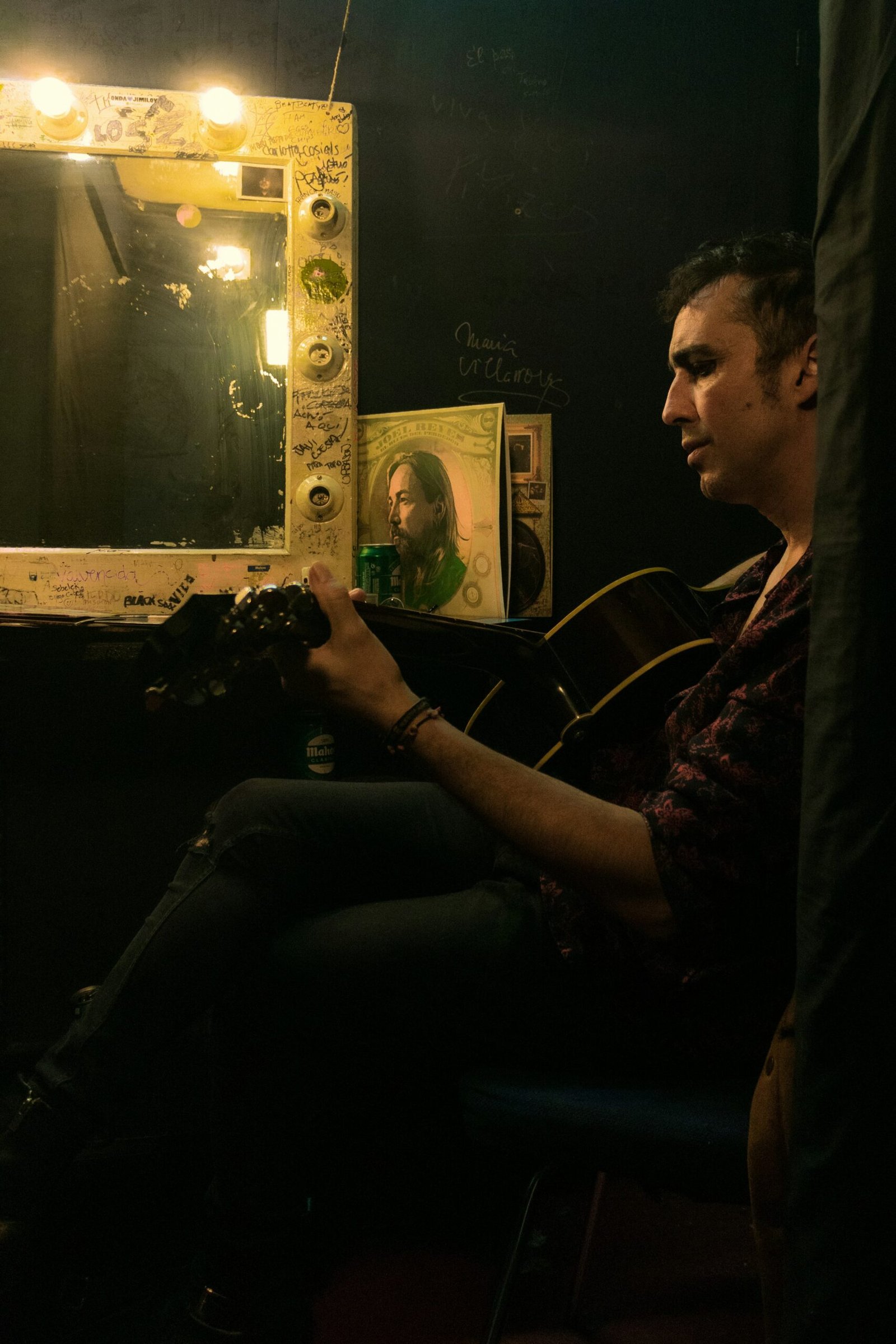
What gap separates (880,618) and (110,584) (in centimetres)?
144

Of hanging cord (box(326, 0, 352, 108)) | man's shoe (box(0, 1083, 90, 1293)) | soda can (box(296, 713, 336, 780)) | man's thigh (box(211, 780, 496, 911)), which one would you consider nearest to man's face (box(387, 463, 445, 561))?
soda can (box(296, 713, 336, 780))

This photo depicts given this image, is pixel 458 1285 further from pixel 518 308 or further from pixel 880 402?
pixel 518 308

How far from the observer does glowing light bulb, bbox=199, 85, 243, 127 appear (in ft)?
5.57

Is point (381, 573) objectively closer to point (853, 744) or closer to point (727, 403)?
point (727, 403)

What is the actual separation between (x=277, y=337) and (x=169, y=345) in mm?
203

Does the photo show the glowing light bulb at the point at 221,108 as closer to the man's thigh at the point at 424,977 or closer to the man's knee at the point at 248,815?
the man's knee at the point at 248,815

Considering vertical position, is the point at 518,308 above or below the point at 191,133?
below

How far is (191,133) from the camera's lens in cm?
171

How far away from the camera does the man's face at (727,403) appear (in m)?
1.05

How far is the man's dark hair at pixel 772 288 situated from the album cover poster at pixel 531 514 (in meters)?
0.77

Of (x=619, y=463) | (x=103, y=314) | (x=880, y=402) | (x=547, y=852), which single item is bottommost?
(x=547, y=852)

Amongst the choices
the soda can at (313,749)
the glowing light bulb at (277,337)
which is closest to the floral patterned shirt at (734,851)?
the soda can at (313,749)

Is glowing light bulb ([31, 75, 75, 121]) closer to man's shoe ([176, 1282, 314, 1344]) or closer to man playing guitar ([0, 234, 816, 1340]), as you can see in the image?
man playing guitar ([0, 234, 816, 1340])

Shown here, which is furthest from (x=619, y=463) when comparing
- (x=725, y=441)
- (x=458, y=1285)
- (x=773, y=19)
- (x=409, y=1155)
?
(x=458, y=1285)
